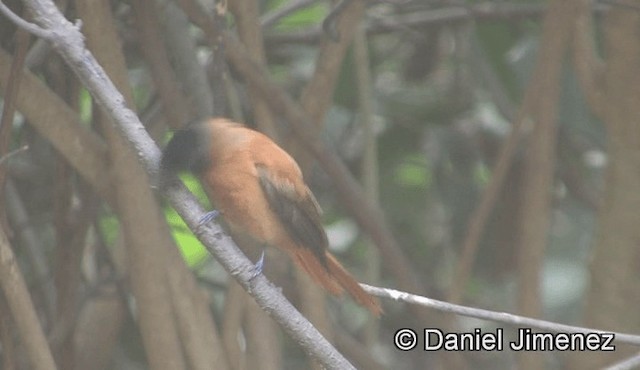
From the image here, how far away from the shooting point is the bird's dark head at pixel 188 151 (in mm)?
1506

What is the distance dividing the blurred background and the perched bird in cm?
12

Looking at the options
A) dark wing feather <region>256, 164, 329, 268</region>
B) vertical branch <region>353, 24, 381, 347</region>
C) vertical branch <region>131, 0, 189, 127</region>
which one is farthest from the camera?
vertical branch <region>353, 24, 381, 347</region>

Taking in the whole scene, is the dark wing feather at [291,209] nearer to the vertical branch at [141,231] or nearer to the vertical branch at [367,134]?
the vertical branch at [141,231]

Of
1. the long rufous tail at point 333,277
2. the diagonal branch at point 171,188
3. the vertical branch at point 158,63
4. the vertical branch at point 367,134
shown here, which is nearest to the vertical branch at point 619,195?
the vertical branch at point 367,134

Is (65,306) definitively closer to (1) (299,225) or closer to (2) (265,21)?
(1) (299,225)

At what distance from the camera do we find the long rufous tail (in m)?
1.88

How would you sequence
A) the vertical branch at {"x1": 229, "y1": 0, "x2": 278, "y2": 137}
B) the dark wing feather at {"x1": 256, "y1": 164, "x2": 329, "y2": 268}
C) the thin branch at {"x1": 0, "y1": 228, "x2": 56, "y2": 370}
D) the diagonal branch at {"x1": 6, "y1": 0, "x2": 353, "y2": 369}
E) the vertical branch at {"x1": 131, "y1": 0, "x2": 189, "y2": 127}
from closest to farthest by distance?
1. the diagonal branch at {"x1": 6, "y1": 0, "x2": 353, "y2": 369}
2. the thin branch at {"x1": 0, "y1": 228, "x2": 56, "y2": 370}
3. the dark wing feather at {"x1": 256, "y1": 164, "x2": 329, "y2": 268}
4. the vertical branch at {"x1": 131, "y1": 0, "x2": 189, "y2": 127}
5. the vertical branch at {"x1": 229, "y1": 0, "x2": 278, "y2": 137}

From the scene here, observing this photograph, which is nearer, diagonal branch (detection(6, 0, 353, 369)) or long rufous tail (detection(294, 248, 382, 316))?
diagonal branch (detection(6, 0, 353, 369))

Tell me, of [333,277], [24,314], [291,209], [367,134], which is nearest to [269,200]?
[291,209]

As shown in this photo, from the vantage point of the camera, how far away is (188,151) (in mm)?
1625

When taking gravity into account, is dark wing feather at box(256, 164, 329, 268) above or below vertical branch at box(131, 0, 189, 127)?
below

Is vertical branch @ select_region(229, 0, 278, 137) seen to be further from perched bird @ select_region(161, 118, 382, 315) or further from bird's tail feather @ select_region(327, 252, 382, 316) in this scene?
bird's tail feather @ select_region(327, 252, 382, 316)

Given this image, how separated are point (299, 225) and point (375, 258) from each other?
0.69 m

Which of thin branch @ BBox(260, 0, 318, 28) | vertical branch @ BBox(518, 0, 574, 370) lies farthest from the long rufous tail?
thin branch @ BBox(260, 0, 318, 28)
